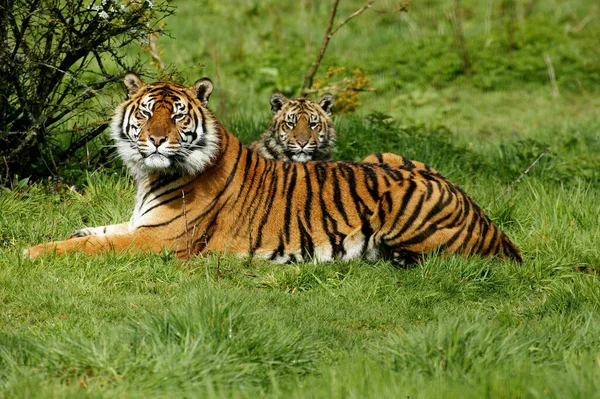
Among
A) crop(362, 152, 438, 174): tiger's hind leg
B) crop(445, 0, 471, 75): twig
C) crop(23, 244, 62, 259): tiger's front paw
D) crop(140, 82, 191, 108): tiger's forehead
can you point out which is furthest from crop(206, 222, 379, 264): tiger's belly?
crop(445, 0, 471, 75): twig

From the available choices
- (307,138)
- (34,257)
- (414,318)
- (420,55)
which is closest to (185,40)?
(420,55)

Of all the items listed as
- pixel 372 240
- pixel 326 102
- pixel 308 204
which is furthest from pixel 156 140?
pixel 326 102

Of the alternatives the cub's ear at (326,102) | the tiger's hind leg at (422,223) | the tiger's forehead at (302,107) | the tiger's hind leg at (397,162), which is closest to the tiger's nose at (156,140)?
the tiger's hind leg at (422,223)

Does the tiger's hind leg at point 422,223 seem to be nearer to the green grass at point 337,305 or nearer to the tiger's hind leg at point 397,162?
the green grass at point 337,305

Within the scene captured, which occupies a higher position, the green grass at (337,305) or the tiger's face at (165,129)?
the tiger's face at (165,129)

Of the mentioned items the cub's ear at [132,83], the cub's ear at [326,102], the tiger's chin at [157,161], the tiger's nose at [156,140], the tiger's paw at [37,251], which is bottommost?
the tiger's paw at [37,251]

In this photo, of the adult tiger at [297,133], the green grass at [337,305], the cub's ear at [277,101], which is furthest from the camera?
the cub's ear at [277,101]

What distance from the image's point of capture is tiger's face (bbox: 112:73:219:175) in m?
6.32

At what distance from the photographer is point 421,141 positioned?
30.4 feet

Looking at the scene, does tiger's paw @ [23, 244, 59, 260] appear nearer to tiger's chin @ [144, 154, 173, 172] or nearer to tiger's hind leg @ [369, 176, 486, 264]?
tiger's chin @ [144, 154, 173, 172]

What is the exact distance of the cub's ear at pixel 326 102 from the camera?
8398 millimetres

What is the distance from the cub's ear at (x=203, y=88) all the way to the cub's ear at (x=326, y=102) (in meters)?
1.91

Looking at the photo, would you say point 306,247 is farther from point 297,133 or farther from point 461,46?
point 461,46

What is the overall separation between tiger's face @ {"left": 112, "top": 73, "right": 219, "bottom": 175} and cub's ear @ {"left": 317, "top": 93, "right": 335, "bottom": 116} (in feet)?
6.29
